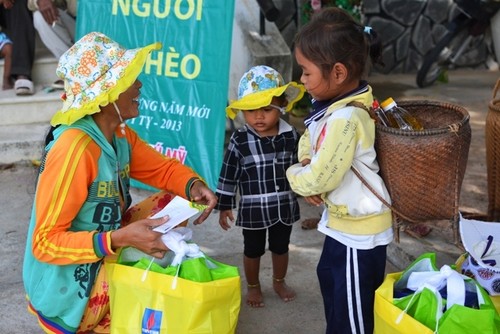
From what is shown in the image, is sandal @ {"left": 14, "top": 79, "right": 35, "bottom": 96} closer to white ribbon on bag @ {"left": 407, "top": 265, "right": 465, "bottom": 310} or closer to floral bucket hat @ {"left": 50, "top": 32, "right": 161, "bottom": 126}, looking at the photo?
floral bucket hat @ {"left": 50, "top": 32, "right": 161, "bottom": 126}

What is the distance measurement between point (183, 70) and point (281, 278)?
186 centimetres

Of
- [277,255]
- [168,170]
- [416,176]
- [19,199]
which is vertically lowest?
[19,199]

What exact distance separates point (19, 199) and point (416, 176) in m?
3.32

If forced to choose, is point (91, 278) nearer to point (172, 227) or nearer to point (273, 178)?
point (172, 227)

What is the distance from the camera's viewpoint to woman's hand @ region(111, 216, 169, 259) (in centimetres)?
280

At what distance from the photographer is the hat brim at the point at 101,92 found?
2.87 m

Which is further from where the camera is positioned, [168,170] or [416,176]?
[168,170]

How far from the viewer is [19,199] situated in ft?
17.3

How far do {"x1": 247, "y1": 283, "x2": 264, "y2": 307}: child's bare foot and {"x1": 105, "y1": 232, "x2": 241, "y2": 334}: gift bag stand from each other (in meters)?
1.09

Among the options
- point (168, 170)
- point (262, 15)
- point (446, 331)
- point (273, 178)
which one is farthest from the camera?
point (262, 15)

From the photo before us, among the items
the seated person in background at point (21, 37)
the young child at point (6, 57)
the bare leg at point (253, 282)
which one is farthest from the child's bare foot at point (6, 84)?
the bare leg at point (253, 282)

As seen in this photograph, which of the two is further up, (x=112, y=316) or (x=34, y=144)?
(x=112, y=316)

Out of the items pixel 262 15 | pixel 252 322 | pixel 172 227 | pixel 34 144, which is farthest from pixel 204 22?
pixel 172 227

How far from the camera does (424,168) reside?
276cm
